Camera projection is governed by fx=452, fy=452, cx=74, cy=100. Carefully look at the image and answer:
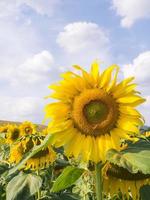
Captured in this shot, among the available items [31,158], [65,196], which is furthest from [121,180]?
[31,158]

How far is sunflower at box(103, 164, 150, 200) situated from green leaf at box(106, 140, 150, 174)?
0.58 m

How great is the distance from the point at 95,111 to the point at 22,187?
3.64ft

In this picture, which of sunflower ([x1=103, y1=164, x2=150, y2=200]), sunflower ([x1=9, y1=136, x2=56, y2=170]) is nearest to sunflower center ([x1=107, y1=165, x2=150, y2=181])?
sunflower ([x1=103, y1=164, x2=150, y2=200])

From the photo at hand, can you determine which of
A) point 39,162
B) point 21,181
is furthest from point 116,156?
point 39,162

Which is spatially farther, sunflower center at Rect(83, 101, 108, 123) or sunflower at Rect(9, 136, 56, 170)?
sunflower at Rect(9, 136, 56, 170)

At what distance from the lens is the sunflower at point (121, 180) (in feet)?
9.26

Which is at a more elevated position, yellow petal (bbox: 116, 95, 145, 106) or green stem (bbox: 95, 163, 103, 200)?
yellow petal (bbox: 116, 95, 145, 106)

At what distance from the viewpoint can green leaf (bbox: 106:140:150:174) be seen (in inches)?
78.7

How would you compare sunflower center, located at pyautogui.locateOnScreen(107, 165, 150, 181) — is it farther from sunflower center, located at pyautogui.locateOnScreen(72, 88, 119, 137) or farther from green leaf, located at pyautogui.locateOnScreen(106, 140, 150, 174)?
green leaf, located at pyautogui.locateOnScreen(106, 140, 150, 174)

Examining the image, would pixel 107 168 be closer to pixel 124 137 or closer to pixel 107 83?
pixel 124 137

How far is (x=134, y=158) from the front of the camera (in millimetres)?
2082

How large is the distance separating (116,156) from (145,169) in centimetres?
19

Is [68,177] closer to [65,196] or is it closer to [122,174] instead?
[122,174]

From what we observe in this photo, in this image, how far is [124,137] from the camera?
2600 millimetres
